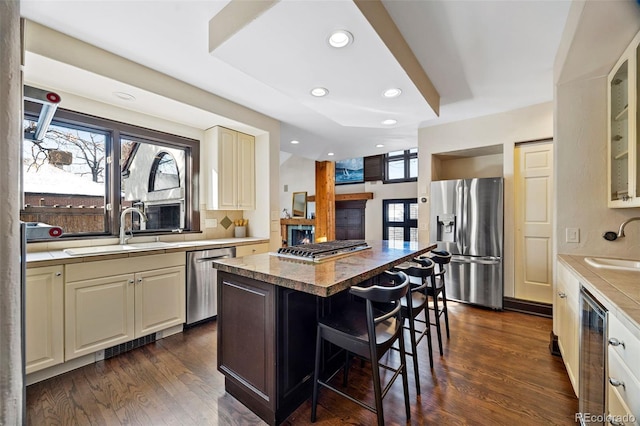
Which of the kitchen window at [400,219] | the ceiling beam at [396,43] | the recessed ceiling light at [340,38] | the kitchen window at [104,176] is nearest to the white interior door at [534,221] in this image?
the ceiling beam at [396,43]

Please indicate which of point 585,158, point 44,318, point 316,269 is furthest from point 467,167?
point 44,318

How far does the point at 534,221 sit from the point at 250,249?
3.43 metres

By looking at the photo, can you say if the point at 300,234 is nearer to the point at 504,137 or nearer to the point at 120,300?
the point at 504,137

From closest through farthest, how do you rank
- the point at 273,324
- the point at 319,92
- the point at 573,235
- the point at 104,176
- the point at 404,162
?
1. the point at 273,324
2. the point at 573,235
3. the point at 319,92
4. the point at 104,176
5. the point at 404,162

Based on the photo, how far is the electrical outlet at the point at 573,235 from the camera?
2217mm

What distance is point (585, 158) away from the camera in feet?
7.15

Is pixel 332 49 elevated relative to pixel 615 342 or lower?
elevated

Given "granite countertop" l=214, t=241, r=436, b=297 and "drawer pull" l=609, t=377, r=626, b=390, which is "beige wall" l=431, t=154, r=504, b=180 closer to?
"granite countertop" l=214, t=241, r=436, b=297

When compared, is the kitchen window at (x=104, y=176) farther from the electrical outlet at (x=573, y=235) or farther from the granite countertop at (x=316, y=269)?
the electrical outlet at (x=573, y=235)

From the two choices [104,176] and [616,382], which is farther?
[104,176]

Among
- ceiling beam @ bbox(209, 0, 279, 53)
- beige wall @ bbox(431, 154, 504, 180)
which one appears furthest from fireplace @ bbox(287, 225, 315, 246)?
ceiling beam @ bbox(209, 0, 279, 53)

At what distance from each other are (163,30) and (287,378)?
243 centimetres

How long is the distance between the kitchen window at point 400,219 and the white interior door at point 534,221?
3258 millimetres

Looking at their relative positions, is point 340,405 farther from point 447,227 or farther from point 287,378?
point 447,227
